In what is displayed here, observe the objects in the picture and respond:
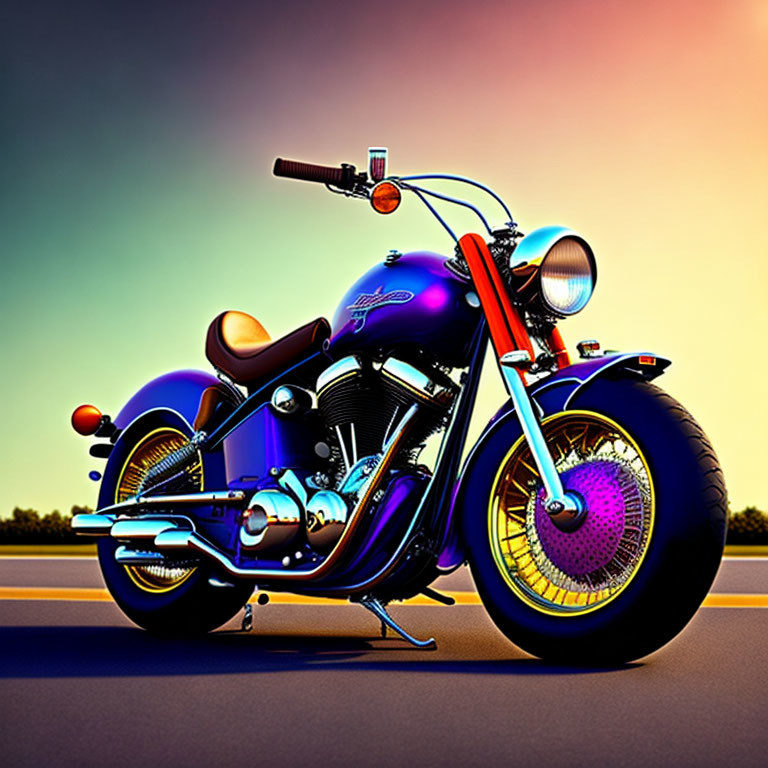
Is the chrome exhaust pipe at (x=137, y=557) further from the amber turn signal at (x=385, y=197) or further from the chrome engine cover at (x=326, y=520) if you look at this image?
the amber turn signal at (x=385, y=197)

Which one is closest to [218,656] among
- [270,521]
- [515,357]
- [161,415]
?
[270,521]

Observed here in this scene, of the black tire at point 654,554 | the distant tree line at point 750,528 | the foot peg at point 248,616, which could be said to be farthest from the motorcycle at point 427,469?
the distant tree line at point 750,528

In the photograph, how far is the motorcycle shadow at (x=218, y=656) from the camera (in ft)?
14.1

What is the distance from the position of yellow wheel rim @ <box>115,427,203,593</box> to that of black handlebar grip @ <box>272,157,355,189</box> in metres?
1.78

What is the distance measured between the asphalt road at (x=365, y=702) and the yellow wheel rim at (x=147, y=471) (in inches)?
20.1

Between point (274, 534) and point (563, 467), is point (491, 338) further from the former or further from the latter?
point (274, 534)

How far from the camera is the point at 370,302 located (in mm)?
5188

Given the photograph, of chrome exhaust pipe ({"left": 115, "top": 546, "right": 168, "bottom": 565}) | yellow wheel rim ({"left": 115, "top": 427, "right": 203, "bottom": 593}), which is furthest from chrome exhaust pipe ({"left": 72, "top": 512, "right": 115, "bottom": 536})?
yellow wheel rim ({"left": 115, "top": 427, "right": 203, "bottom": 593})

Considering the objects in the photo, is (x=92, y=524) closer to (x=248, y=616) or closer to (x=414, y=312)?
(x=248, y=616)

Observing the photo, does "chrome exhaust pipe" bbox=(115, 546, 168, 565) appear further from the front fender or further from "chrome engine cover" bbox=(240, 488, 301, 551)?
the front fender

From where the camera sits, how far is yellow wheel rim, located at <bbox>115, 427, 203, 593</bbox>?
6.20 meters

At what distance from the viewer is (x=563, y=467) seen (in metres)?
4.41

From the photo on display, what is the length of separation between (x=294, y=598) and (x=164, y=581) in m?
1.99

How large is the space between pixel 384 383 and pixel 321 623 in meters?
1.73
